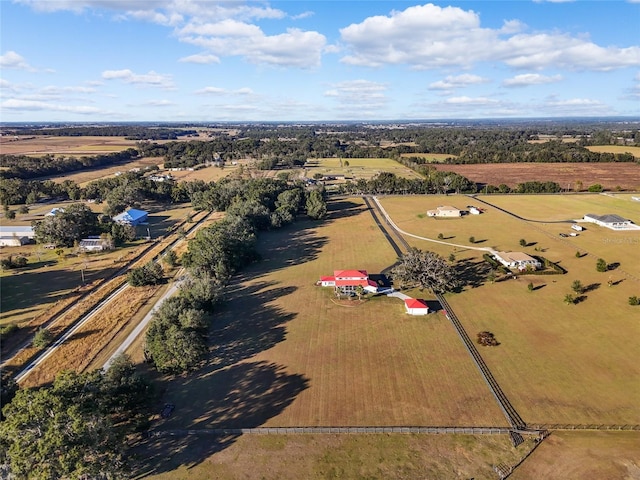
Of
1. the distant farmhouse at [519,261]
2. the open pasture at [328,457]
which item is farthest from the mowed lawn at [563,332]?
the open pasture at [328,457]

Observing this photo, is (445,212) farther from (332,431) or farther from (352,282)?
(332,431)

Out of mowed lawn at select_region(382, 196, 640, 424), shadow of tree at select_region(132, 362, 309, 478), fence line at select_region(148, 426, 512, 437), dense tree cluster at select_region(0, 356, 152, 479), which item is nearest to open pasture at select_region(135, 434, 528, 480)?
shadow of tree at select_region(132, 362, 309, 478)

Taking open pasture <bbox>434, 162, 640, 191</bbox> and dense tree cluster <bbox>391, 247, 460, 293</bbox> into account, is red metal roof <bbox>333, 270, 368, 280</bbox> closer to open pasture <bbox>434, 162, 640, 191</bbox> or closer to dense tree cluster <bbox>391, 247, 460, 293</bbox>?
dense tree cluster <bbox>391, 247, 460, 293</bbox>

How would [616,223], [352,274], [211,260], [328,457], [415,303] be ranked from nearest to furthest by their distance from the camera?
[328,457], [415,303], [352,274], [211,260], [616,223]

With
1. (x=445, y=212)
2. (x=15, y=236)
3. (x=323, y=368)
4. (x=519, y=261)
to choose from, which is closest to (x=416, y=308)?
(x=323, y=368)

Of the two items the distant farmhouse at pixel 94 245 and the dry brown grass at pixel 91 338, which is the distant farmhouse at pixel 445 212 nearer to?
the dry brown grass at pixel 91 338
